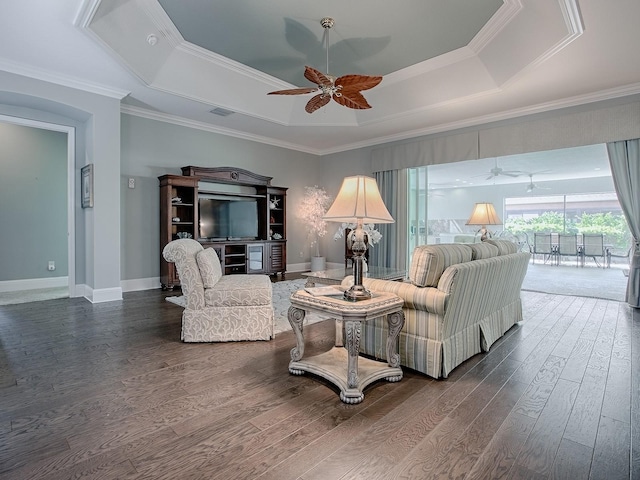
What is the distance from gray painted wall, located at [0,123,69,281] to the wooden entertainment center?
2.02 metres

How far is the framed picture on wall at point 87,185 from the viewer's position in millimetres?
4625

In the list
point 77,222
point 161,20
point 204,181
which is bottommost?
point 77,222

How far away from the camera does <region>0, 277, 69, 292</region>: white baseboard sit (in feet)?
18.3

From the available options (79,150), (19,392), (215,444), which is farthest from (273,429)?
(79,150)

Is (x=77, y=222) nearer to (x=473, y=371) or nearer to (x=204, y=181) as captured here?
(x=204, y=181)

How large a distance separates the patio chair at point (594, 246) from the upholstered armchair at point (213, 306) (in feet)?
22.6

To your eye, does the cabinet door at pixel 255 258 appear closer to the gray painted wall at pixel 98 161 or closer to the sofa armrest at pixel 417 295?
the gray painted wall at pixel 98 161

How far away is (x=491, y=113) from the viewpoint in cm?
552

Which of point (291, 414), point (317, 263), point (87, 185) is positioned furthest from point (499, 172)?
point (87, 185)

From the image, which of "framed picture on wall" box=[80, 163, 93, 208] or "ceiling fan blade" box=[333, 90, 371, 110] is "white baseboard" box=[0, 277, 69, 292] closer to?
"framed picture on wall" box=[80, 163, 93, 208]

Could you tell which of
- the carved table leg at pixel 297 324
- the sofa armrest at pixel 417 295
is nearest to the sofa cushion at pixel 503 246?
the sofa armrest at pixel 417 295

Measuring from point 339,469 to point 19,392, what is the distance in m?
2.08

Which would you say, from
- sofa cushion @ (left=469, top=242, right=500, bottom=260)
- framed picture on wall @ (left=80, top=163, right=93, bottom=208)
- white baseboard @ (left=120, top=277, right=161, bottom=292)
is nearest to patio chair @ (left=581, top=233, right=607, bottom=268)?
sofa cushion @ (left=469, top=242, right=500, bottom=260)

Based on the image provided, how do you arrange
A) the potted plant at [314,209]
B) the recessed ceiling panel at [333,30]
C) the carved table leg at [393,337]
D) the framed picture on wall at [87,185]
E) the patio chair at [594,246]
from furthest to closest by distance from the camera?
1. the potted plant at [314,209]
2. the patio chair at [594,246]
3. the framed picture on wall at [87,185]
4. the recessed ceiling panel at [333,30]
5. the carved table leg at [393,337]
